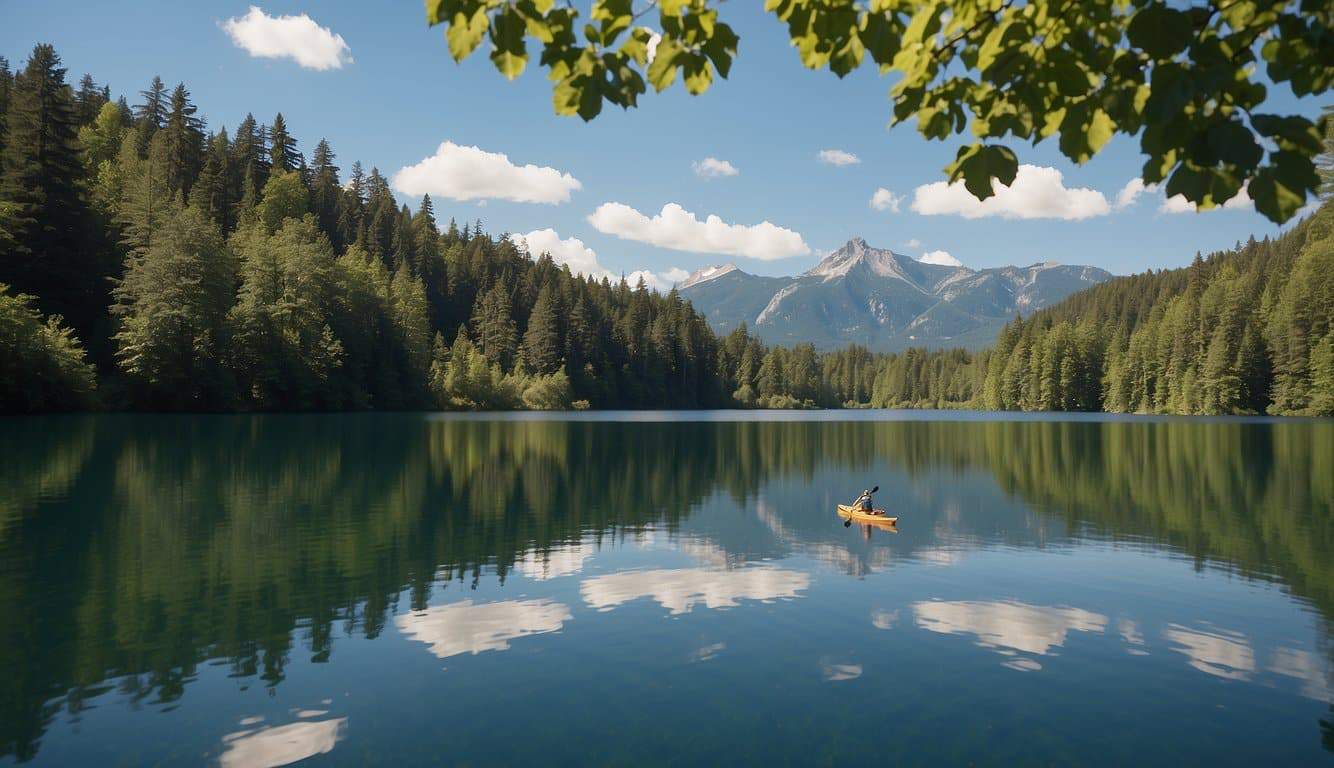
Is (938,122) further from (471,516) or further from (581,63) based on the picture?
(471,516)

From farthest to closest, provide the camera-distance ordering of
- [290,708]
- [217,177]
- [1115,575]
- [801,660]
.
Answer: [217,177] → [1115,575] → [801,660] → [290,708]

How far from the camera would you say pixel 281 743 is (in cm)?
884

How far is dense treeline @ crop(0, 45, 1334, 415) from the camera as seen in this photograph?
69.6m

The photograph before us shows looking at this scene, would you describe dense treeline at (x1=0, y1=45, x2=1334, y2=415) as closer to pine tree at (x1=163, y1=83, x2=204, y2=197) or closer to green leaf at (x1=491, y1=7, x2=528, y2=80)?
pine tree at (x1=163, y1=83, x2=204, y2=197)

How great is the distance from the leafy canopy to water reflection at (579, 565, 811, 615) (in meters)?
11.8

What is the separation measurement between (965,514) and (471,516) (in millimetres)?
17849

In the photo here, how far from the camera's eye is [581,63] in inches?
192

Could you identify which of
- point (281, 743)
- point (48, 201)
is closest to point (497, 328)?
point (48, 201)

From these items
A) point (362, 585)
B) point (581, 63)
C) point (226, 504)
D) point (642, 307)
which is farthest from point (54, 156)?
point (642, 307)

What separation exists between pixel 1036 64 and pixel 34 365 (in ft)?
228

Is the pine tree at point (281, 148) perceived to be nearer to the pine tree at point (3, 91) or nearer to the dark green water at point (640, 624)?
the pine tree at point (3, 91)

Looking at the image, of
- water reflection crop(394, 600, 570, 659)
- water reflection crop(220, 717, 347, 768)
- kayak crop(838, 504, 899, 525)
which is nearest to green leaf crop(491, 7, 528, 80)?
water reflection crop(220, 717, 347, 768)

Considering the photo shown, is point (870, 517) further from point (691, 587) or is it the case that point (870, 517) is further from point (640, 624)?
point (640, 624)

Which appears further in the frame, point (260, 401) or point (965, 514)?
point (260, 401)
